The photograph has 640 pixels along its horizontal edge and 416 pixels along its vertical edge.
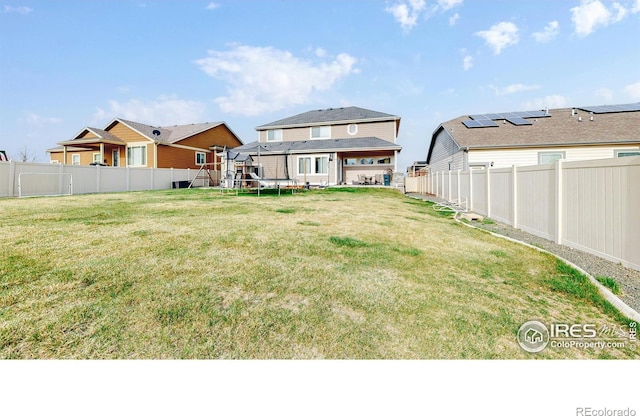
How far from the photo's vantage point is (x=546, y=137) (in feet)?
→ 57.0

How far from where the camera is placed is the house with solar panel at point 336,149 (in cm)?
2347

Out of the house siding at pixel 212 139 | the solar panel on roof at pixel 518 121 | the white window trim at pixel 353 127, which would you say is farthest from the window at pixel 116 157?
the solar panel on roof at pixel 518 121

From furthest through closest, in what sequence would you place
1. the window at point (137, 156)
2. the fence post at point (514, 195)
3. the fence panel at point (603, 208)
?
the window at point (137, 156) < the fence post at point (514, 195) < the fence panel at point (603, 208)

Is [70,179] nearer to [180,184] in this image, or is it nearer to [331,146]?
[180,184]

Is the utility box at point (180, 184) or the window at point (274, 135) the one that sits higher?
the window at point (274, 135)

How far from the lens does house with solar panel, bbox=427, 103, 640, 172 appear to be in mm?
16609

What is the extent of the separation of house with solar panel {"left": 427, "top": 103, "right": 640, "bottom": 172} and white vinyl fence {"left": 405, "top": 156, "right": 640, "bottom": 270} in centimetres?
1024

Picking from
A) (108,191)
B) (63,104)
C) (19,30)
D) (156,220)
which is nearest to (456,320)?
(156,220)

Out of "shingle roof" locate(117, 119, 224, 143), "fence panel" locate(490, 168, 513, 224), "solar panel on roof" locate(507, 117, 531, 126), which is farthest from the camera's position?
"shingle roof" locate(117, 119, 224, 143)

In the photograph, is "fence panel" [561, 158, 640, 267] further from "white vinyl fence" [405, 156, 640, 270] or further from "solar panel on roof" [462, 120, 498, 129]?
"solar panel on roof" [462, 120, 498, 129]

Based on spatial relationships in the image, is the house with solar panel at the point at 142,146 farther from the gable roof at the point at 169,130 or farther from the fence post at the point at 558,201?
the fence post at the point at 558,201

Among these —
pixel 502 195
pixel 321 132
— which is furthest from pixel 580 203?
pixel 321 132

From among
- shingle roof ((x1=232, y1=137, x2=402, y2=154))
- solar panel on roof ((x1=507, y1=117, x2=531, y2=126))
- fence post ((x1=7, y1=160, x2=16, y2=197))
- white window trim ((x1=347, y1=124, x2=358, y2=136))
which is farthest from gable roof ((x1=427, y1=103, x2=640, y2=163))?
fence post ((x1=7, y1=160, x2=16, y2=197))
